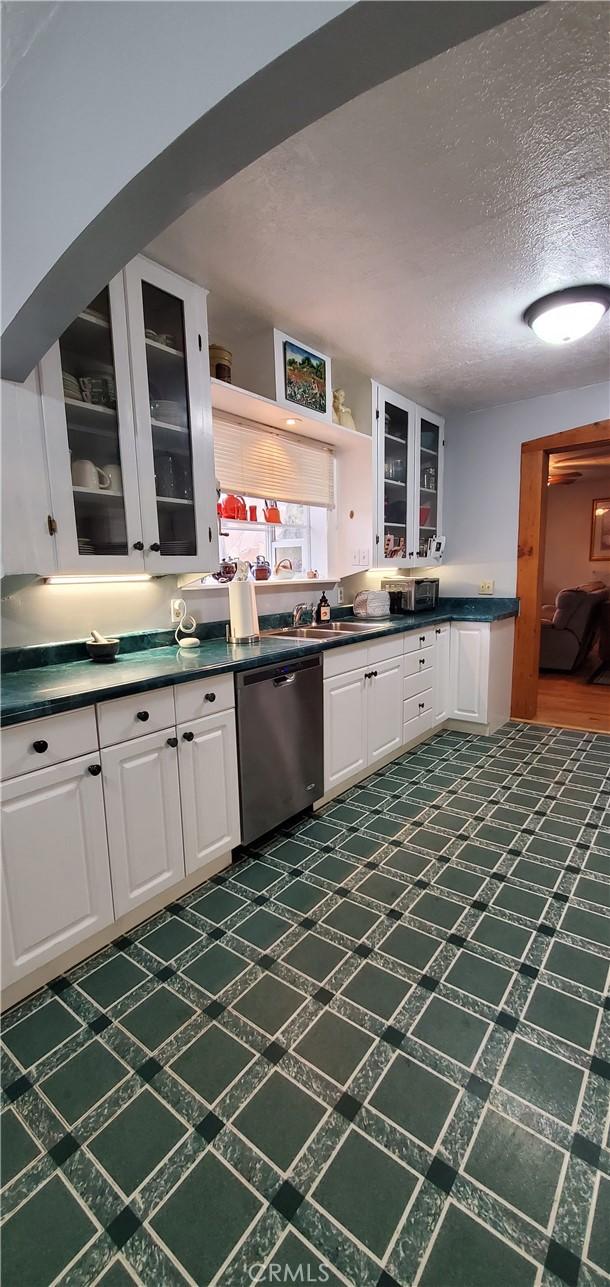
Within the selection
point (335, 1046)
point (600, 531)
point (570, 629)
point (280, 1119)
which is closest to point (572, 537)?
point (600, 531)

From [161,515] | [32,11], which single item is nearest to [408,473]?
[161,515]

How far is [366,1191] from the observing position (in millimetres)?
1025

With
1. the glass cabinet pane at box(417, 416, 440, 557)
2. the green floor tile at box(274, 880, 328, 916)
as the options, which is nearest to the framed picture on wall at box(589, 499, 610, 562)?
the glass cabinet pane at box(417, 416, 440, 557)

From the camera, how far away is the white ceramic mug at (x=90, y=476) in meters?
1.80

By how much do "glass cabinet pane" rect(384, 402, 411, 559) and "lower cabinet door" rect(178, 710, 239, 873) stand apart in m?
2.07

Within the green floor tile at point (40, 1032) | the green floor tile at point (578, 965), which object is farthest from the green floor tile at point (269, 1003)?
the green floor tile at point (578, 965)

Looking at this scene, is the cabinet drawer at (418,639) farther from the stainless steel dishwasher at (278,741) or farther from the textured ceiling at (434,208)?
the textured ceiling at (434,208)

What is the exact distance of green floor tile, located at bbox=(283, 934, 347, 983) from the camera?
1594 mm

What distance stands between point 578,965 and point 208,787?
1.36 m

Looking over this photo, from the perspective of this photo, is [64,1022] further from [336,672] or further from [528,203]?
[528,203]

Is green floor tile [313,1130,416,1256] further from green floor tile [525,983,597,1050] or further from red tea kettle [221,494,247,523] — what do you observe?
red tea kettle [221,494,247,523]

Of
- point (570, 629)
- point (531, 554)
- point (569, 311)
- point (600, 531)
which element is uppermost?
point (569, 311)

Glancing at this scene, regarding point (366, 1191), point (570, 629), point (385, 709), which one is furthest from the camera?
point (570, 629)

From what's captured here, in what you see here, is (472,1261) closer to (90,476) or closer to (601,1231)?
(601,1231)
